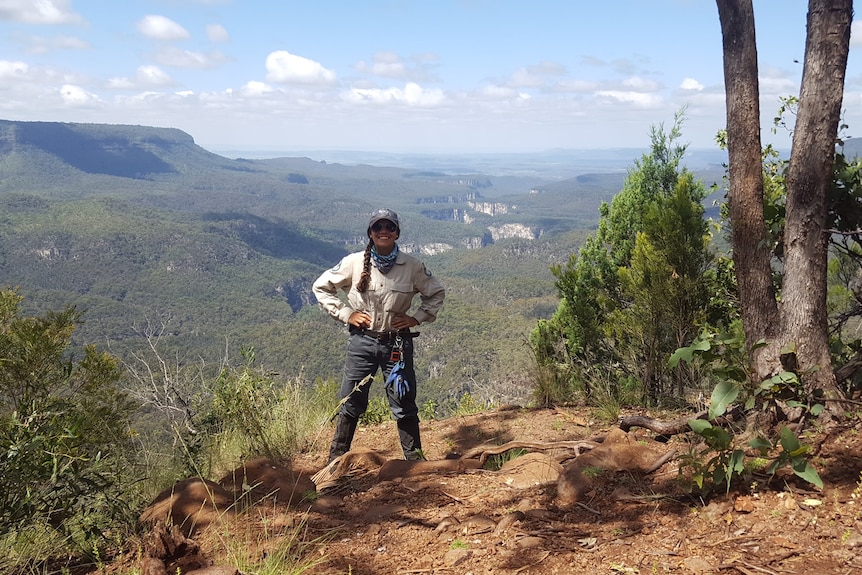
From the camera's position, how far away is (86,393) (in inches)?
203

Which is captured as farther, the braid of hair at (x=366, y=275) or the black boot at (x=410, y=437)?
the black boot at (x=410, y=437)

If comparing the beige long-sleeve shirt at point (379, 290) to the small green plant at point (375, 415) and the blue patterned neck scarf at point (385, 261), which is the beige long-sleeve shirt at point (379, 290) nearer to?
the blue patterned neck scarf at point (385, 261)

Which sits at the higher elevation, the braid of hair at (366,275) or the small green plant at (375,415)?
the braid of hair at (366,275)

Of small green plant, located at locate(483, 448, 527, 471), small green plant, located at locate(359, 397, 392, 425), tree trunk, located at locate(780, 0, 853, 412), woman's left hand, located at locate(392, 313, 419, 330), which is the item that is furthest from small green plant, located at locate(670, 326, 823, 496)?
small green plant, located at locate(359, 397, 392, 425)

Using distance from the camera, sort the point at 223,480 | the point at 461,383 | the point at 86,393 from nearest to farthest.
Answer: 1. the point at 223,480
2. the point at 86,393
3. the point at 461,383

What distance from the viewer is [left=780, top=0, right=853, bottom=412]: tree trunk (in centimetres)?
283

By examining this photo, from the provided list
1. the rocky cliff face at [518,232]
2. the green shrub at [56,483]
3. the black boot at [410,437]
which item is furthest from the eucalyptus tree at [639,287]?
the rocky cliff face at [518,232]

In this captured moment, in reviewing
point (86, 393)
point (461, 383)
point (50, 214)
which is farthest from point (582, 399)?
point (50, 214)

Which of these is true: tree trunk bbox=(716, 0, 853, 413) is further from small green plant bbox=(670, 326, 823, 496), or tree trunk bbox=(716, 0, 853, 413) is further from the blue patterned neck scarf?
the blue patterned neck scarf

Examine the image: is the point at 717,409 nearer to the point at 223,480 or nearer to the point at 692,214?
the point at 223,480

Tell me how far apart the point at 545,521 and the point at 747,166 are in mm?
2077

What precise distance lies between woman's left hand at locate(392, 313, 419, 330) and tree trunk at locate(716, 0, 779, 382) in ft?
6.55

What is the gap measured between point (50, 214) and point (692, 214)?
16050cm

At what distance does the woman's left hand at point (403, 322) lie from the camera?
159 inches
